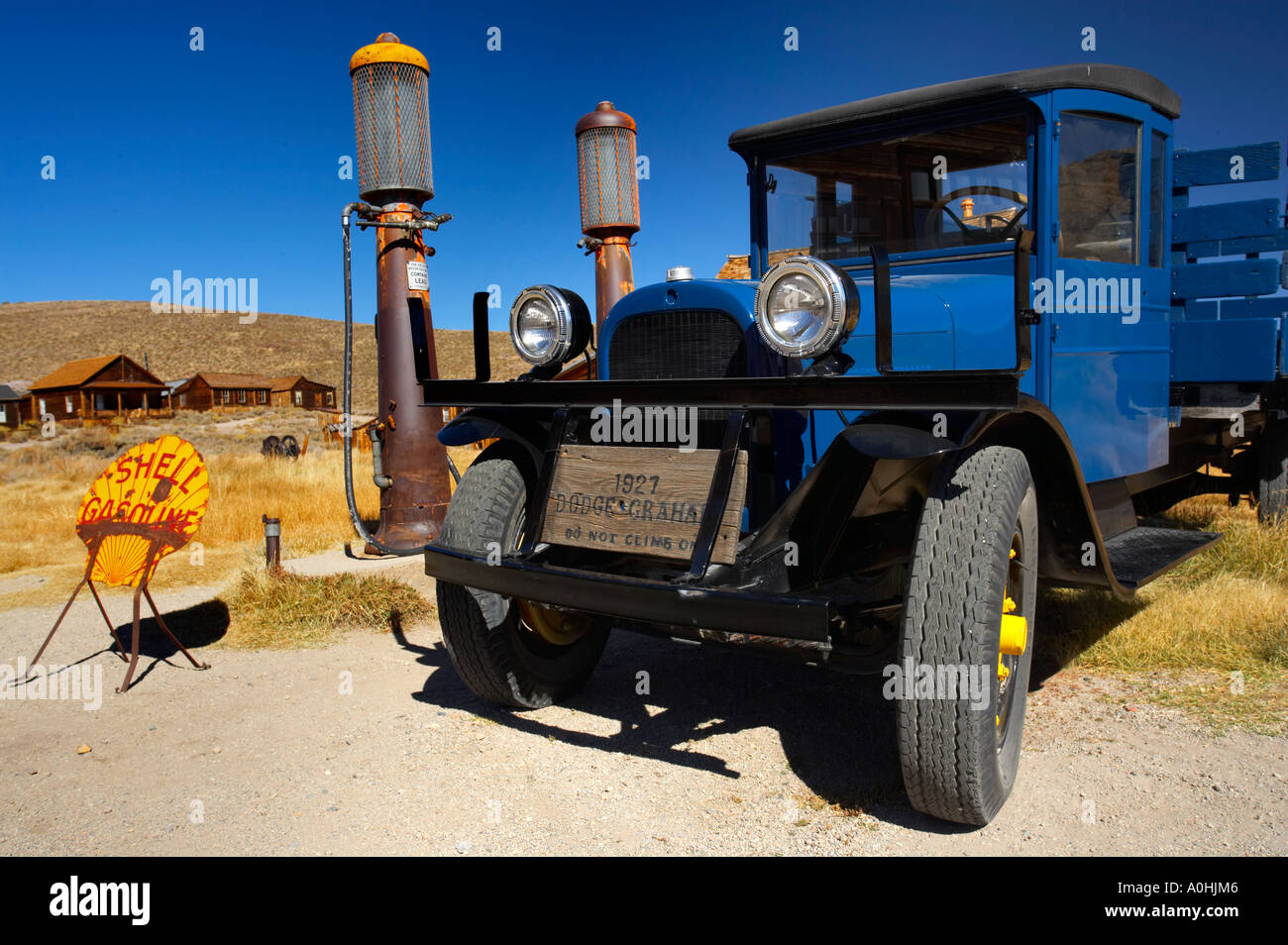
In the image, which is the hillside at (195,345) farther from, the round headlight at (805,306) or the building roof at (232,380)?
the round headlight at (805,306)

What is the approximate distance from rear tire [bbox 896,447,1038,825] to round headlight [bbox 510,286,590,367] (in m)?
1.62

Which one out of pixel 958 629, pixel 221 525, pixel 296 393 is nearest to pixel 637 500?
pixel 958 629

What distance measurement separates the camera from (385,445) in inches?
314

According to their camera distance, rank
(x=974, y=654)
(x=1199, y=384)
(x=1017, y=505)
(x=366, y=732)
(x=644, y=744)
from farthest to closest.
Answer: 1. (x=1199, y=384)
2. (x=366, y=732)
3. (x=644, y=744)
4. (x=1017, y=505)
5. (x=974, y=654)

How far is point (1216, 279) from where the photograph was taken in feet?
17.0

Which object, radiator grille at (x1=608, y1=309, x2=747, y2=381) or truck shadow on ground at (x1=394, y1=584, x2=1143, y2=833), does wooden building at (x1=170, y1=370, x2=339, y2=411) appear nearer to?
truck shadow on ground at (x1=394, y1=584, x2=1143, y2=833)

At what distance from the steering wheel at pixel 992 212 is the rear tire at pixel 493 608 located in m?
2.24

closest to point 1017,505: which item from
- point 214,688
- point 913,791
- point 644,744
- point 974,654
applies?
point 974,654

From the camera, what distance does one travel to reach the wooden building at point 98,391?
45969mm

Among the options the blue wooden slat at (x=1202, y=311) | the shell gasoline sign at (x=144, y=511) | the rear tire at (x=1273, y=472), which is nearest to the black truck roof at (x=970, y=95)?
the blue wooden slat at (x=1202, y=311)

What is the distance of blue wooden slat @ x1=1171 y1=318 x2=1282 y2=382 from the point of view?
199 inches

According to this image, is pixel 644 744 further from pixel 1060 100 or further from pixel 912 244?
pixel 1060 100

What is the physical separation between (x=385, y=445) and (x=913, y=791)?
6115mm

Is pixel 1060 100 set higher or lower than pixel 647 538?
higher
